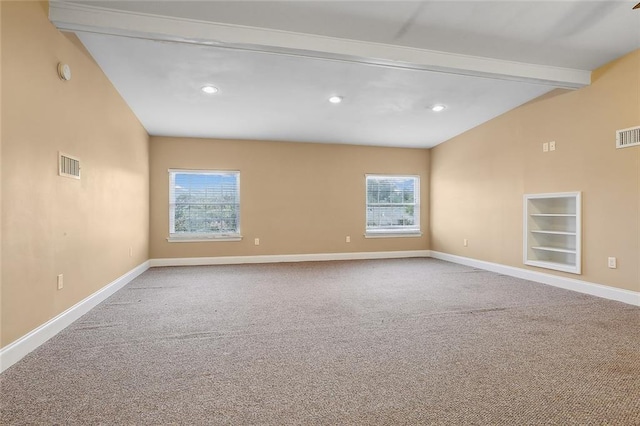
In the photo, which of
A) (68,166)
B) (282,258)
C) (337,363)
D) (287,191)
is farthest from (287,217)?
(337,363)

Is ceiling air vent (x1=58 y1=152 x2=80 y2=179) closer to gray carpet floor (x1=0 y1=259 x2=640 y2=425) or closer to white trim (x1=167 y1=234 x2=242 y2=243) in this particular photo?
gray carpet floor (x1=0 y1=259 x2=640 y2=425)

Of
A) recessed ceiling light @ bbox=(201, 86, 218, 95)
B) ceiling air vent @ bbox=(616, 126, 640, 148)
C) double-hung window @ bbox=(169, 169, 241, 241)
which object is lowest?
double-hung window @ bbox=(169, 169, 241, 241)

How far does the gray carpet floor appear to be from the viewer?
4.95 ft

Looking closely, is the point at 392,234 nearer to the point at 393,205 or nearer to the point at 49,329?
the point at 393,205

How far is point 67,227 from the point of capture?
2.69 metres

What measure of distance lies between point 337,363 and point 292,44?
8.64ft

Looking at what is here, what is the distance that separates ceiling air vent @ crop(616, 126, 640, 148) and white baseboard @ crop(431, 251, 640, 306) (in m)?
1.54

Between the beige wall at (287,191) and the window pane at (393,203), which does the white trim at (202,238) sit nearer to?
the beige wall at (287,191)

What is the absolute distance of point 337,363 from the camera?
1.99m

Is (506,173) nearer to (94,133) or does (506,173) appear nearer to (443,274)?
(443,274)

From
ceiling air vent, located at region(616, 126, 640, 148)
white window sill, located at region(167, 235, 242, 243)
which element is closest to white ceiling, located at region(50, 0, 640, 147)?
ceiling air vent, located at region(616, 126, 640, 148)

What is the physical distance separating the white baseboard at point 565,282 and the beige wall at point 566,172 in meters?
0.08

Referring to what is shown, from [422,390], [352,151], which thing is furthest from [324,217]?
[422,390]

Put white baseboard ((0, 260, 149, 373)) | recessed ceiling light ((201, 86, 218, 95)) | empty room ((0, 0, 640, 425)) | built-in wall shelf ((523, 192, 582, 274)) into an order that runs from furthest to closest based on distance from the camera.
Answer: built-in wall shelf ((523, 192, 582, 274)) < recessed ceiling light ((201, 86, 218, 95)) < white baseboard ((0, 260, 149, 373)) < empty room ((0, 0, 640, 425))
